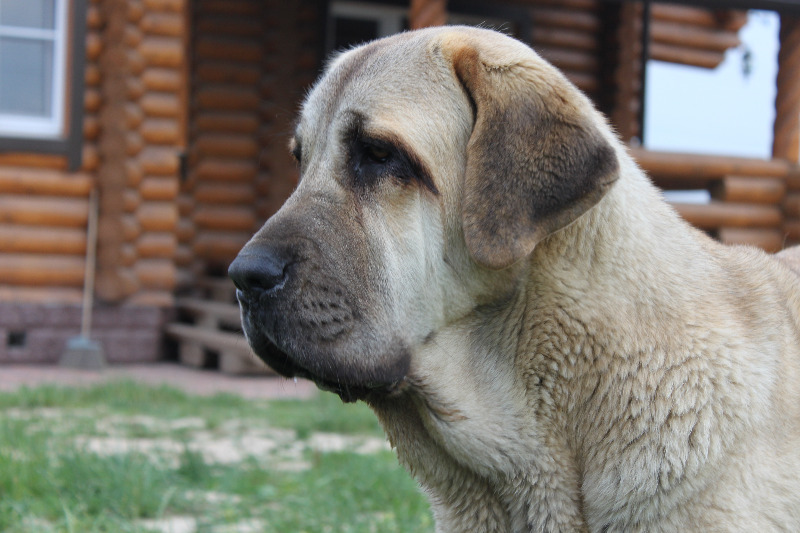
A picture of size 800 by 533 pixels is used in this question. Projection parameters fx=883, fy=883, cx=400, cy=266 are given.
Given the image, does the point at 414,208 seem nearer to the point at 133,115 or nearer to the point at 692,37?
the point at 133,115

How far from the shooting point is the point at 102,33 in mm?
8617

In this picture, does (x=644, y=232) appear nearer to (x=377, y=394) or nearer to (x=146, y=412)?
(x=377, y=394)

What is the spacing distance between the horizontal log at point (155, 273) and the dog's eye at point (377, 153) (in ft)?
21.8

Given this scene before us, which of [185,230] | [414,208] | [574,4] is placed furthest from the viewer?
[574,4]

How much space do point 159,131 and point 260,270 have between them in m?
6.76

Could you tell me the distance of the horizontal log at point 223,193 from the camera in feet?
33.9

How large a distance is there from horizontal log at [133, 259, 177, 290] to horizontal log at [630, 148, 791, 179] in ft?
15.3

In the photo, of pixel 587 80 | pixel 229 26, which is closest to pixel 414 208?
pixel 229 26

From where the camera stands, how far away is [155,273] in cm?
864

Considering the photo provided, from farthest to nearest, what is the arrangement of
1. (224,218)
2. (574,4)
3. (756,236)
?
(574,4) < (224,218) < (756,236)

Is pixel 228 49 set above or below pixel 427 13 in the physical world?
below

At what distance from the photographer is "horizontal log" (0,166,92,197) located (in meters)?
8.16

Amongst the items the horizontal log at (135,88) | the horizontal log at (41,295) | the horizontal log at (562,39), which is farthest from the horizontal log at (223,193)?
the horizontal log at (562,39)

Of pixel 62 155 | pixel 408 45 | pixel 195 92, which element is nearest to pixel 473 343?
pixel 408 45
